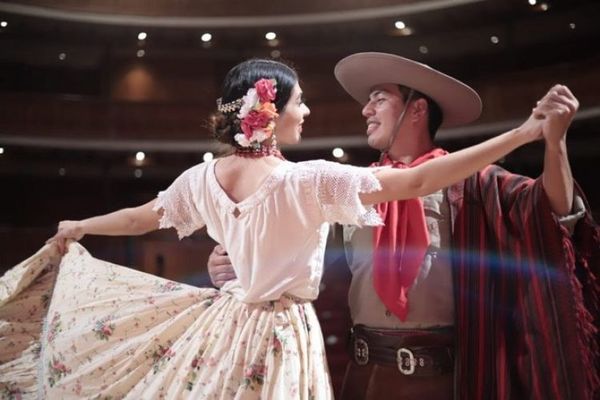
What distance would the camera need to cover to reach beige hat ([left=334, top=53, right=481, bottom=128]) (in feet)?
6.16

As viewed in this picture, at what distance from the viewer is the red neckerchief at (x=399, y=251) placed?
5.74ft

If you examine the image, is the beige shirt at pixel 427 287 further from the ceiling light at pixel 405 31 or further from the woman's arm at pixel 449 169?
the ceiling light at pixel 405 31

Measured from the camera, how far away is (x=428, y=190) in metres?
1.49

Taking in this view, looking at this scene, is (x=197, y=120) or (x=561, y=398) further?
(x=197, y=120)

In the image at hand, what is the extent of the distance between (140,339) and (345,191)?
2.20 feet

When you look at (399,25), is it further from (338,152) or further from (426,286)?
(426,286)

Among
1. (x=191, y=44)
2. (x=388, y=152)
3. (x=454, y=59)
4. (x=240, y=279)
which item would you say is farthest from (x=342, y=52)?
(x=240, y=279)

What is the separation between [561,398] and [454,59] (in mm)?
4801

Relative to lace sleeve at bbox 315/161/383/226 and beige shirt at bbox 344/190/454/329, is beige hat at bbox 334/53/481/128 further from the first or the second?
lace sleeve at bbox 315/161/383/226

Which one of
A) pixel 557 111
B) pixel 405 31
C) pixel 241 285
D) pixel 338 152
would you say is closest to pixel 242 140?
pixel 241 285

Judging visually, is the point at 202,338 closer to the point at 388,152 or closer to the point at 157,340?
the point at 157,340

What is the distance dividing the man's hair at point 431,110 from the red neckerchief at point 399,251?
1.00 feet

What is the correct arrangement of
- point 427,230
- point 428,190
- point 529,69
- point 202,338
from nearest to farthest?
1. point 428,190
2. point 202,338
3. point 427,230
4. point 529,69

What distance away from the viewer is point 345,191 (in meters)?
1.49
